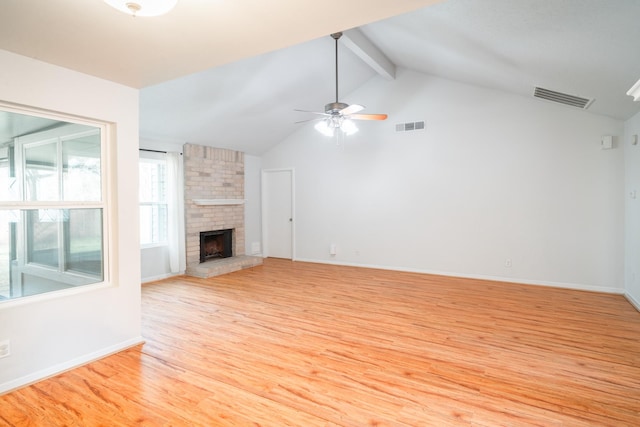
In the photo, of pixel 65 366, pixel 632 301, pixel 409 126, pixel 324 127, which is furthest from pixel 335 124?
pixel 632 301

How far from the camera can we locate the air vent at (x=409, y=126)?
6023 millimetres

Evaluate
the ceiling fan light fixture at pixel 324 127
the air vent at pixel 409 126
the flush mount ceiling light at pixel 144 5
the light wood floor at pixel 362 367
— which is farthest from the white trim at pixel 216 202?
the flush mount ceiling light at pixel 144 5

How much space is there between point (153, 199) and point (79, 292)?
127 inches

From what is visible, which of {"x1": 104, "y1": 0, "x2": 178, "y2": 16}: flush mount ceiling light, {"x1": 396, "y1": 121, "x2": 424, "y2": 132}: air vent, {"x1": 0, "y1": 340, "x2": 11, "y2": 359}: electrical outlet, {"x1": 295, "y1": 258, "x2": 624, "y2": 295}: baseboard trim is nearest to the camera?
{"x1": 104, "y1": 0, "x2": 178, "y2": 16}: flush mount ceiling light

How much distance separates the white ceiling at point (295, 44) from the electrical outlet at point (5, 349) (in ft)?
6.77

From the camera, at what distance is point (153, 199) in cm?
568

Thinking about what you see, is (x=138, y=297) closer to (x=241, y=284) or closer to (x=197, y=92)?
(x=241, y=284)

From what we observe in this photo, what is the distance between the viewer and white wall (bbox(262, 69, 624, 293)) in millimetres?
4824

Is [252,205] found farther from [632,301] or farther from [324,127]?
[632,301]

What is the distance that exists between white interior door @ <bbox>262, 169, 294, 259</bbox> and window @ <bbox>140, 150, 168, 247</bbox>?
8.24ft

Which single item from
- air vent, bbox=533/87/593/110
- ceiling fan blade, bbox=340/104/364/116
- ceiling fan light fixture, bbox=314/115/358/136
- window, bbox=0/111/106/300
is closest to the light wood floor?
window, bbox=0/111/106/300

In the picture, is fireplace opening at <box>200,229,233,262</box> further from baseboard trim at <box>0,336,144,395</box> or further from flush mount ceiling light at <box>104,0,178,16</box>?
flush mount ceiling light at <box>104,0,178,16</box>

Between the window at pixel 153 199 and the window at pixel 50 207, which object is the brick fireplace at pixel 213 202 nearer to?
the window at pixel 153 199

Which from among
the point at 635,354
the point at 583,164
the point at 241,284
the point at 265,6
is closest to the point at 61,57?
the point at 265,6
